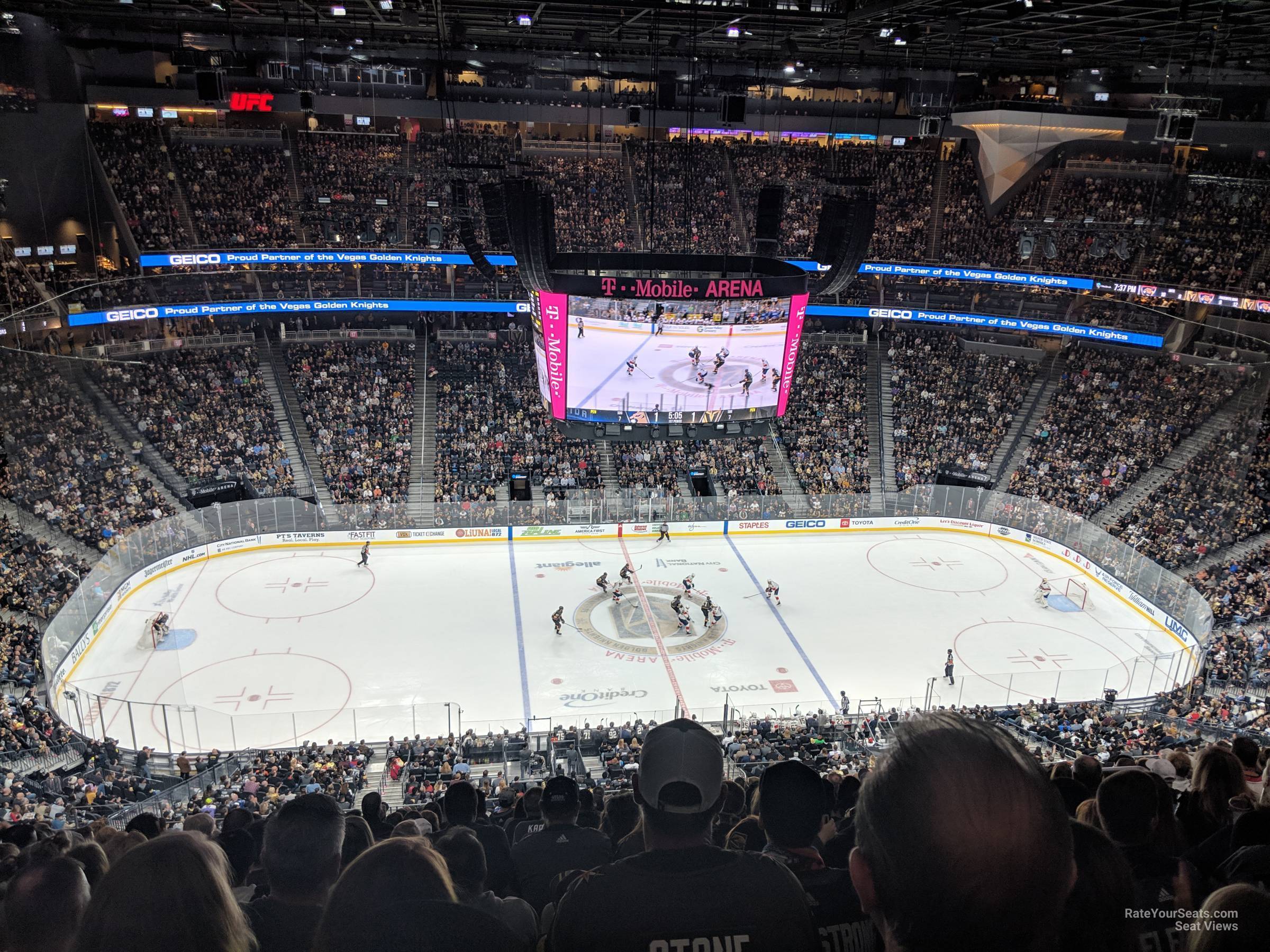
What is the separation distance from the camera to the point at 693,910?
7.47ft

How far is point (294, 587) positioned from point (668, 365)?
529 inches

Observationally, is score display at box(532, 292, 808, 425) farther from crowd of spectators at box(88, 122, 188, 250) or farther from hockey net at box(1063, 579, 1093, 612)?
crowd of spectators at box(88, 122, 188, 250)

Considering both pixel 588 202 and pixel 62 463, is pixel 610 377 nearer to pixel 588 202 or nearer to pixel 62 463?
pixel 62 463

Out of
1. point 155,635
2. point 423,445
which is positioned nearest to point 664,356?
point 423,445

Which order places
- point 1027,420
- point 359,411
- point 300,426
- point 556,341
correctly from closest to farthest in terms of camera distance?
point 556,341 < point 300,426 < point 359,411 < point 1027,420

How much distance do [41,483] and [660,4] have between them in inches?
750

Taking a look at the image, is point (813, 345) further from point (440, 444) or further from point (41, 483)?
point (41, 483)

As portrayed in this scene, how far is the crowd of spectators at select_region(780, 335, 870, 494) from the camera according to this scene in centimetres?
3509

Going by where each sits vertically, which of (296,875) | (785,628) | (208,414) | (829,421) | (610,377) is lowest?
(785,628)

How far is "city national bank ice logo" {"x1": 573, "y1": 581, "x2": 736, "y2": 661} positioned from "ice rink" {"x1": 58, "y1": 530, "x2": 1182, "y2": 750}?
76mm

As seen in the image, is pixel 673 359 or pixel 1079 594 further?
pixel 1079 594

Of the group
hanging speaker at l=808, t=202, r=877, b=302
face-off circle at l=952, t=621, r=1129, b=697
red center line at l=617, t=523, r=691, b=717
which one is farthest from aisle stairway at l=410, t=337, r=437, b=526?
face-off circle at l=952, t=621, r=1129, b=697

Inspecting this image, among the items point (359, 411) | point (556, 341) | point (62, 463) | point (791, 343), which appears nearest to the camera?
point (62, 463)

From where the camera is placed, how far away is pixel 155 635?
22234mm
